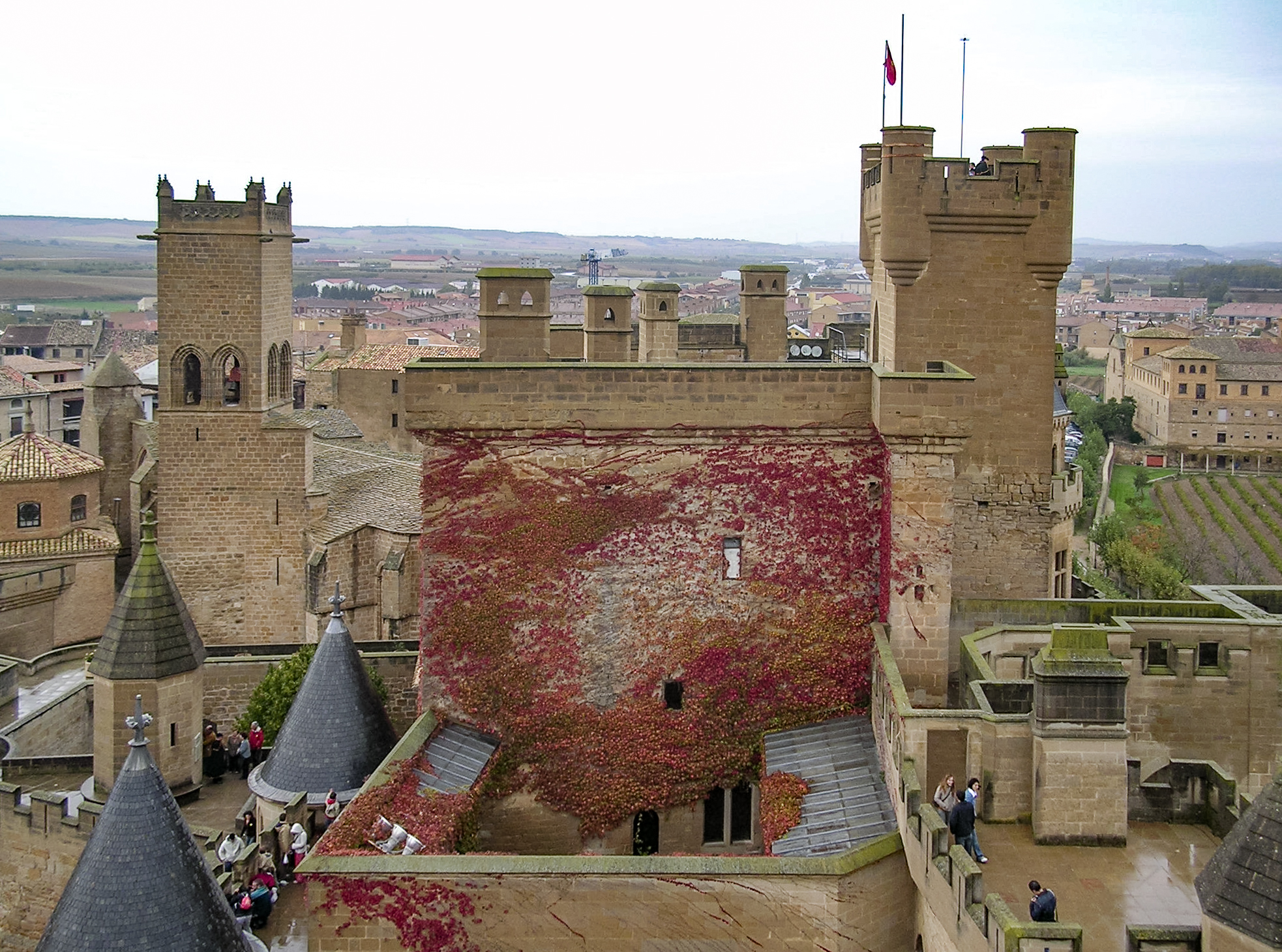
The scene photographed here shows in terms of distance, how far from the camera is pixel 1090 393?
160 metres

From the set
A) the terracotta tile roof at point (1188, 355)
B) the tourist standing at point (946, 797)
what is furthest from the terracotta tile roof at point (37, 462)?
the terracotta tile roof at point (1188, 355)

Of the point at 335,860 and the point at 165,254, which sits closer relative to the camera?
the point at 335,860

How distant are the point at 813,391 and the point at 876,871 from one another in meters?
7.67

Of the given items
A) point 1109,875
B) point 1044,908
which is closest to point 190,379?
point 1109,875

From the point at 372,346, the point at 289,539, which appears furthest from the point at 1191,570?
the point at 289,539

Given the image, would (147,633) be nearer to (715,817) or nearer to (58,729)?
(58,729)

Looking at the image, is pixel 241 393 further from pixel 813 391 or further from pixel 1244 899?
pixel 1244 899

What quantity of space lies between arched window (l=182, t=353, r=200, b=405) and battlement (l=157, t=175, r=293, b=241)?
12.0 ft

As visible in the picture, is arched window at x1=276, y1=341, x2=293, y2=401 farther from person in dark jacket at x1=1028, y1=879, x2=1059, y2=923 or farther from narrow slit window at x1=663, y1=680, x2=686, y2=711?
person in dark jacket at x1=1028, y1=879, x2=1059, y2=923

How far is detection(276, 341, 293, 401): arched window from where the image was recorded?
4444 cm

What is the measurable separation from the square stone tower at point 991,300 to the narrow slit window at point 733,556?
4511 mm

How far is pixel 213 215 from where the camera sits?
42.3m

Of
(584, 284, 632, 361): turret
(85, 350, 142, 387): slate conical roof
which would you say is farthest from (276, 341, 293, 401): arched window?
(85, 350, 142, 387): slate conical roof

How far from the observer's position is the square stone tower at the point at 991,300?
24.8 metres
